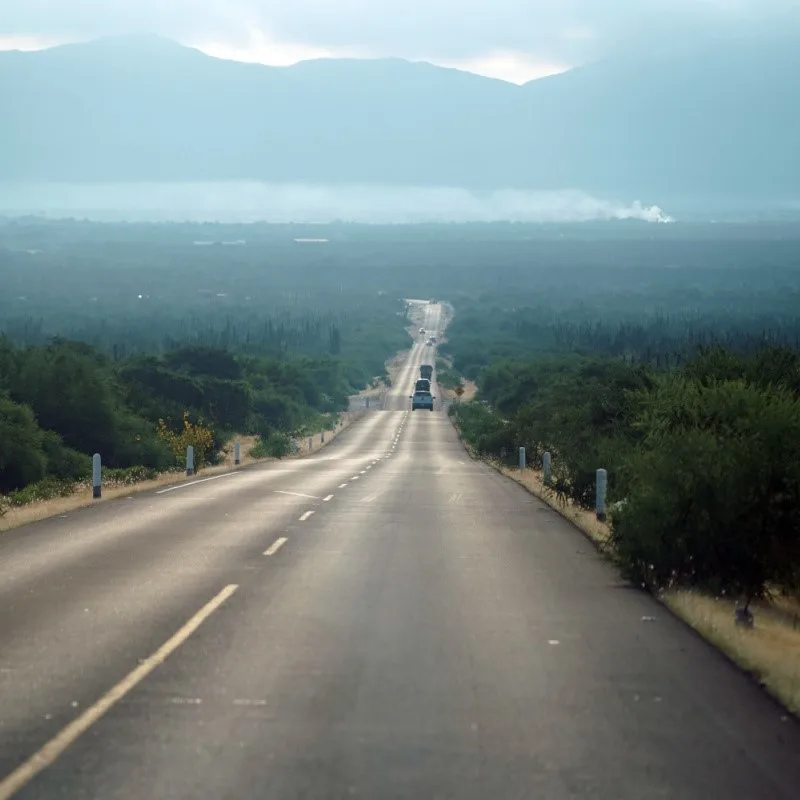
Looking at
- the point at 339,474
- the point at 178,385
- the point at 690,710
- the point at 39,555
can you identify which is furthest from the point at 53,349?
the point at 690,710

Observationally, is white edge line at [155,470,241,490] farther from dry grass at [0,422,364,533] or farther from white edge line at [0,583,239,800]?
white edge line at [0,583,239,800]

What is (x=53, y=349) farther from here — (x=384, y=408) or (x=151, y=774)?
(x=384, y=408)

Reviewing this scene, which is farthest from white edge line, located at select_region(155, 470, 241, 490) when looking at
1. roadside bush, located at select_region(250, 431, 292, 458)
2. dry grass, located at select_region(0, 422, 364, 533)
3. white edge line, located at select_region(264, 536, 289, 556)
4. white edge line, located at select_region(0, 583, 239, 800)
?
roadside bush, located at select_region(250, 431, 292, 458)

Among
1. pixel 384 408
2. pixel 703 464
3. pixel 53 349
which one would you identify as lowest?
pixel 384 408

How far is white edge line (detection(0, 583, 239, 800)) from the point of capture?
691cm

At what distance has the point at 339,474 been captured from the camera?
3856 centimetres

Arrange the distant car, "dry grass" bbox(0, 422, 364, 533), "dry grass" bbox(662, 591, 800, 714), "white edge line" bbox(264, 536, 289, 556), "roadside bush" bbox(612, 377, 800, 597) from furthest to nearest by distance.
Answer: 1. the distant car
2. "dry grass" bbox(0, 422, 364, 533)
3. "white edge line" bbox(264, 536, 289, 556)
4. "roadside bush" bbox(612, 377, 800, 597)
5. "dry grass" bbox(662, 591, 800, 714)

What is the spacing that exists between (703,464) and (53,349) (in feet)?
143

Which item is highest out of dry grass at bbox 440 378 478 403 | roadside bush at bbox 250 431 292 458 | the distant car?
roadside bush at bbox 250 431 292 458

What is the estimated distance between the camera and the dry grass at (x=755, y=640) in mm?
9312

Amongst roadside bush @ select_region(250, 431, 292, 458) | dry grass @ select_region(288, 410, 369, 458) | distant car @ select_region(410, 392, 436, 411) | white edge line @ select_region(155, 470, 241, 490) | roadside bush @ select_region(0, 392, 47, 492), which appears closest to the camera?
white edge line @ select_region(155, 470, 241, 490)

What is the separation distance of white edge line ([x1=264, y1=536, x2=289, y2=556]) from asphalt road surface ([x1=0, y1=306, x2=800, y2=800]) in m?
0.16

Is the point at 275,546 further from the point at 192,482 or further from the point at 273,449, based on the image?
the point at 273,449

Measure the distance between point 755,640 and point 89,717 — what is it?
18.6 ft
